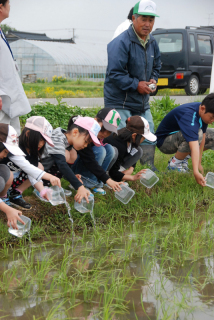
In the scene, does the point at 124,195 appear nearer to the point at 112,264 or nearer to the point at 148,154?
the point at 112,264

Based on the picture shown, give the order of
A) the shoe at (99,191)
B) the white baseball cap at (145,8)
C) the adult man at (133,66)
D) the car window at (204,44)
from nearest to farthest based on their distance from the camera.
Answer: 1. the shoe at (99,191)
2. the white baseball cap at (145,8)
3. the adult man at (133,66)
4. the car window at (204,44)

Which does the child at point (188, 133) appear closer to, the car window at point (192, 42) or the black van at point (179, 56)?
the black van at point (179, 56)

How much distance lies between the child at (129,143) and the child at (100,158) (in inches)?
5.1

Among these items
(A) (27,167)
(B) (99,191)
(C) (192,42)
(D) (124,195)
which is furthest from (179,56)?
(A) (27,167)

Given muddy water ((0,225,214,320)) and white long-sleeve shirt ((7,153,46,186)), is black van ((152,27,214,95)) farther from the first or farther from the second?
muddy water ((0,225,214,320))

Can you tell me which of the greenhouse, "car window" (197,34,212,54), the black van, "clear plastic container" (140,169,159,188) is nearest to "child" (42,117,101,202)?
"clear plastic container" (140,169,159,188)

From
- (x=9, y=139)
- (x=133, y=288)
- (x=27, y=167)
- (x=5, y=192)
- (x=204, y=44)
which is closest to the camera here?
(x=133, y=288)

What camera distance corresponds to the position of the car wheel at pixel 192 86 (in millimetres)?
12781

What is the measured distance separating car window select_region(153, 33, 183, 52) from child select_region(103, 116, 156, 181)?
→ 8.94 meters

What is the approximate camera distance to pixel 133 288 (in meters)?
2.31

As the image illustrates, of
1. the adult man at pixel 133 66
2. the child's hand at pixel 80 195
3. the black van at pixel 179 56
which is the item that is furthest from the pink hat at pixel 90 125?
the black van at pixel 179 56

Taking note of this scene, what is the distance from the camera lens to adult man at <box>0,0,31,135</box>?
136 inches

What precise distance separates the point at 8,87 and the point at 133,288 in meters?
2.19

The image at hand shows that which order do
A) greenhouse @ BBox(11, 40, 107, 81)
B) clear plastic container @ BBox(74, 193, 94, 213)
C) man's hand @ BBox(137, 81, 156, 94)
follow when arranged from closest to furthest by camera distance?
1. clear plastic container @ BBox(74, 193, 94, 213)
2. man's hand @ BBox(137, 81, 156, 94)
3. greenhouse @ BBox(11, 40, 107, 81)
